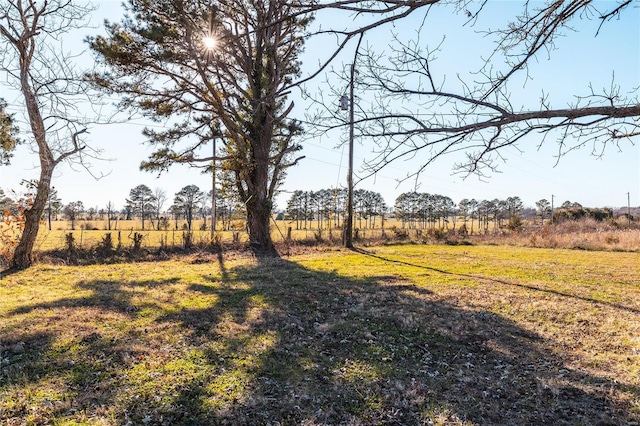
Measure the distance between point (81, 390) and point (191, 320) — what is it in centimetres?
205

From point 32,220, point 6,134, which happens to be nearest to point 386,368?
point 32,220

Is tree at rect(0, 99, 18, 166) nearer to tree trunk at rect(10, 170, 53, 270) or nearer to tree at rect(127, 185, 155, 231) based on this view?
tree trunk at rect(10, 170, 53, 270)

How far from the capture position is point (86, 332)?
4.53 meters

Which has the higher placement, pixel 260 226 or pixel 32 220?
pixel 32 220

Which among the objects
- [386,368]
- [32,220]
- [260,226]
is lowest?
[386,368]

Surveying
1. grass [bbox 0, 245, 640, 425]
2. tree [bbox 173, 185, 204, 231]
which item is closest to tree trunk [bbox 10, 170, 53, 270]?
grass [bbox 0, 245, 640, 425]

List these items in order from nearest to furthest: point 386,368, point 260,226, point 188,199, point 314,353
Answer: point 386,368 < point 314,353 < point 260,226 < point 188,199

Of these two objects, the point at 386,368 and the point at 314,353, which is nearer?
the point at 386,368

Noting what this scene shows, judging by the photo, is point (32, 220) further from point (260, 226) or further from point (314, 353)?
point (314, 353)

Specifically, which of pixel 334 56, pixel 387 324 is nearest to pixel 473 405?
pixel 387 324

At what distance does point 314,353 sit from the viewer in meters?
4.30

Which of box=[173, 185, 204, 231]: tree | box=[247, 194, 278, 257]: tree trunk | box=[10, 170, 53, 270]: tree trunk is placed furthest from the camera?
box=[173, 185, 204, 231]: tree

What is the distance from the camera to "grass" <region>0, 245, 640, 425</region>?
3.08m

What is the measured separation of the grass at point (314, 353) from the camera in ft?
10.1
